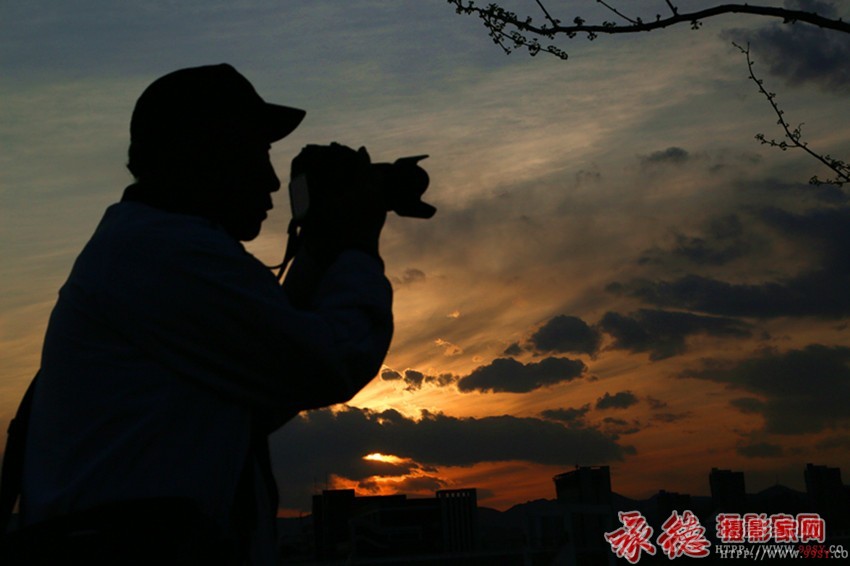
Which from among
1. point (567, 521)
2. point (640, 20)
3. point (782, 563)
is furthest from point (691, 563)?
point (640, 20)

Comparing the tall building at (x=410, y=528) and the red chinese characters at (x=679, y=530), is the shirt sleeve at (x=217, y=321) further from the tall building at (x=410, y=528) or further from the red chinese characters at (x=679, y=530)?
the tall building at (x=410, y=528)

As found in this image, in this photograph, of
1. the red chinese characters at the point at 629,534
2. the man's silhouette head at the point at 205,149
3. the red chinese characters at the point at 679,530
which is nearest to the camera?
the man's silhouette head at the point at 205,149

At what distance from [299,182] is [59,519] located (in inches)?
36.9

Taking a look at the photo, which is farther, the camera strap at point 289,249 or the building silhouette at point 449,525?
the building silhouette at point 449,525

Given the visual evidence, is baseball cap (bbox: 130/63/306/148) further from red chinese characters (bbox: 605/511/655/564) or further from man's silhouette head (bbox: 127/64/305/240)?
red chinese characters (bbox: 605/511/655/564)

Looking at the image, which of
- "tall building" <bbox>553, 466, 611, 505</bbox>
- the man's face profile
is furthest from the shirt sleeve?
"tall building" <bbox>553, 466, 611, 505</bbox>

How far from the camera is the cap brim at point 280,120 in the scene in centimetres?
218

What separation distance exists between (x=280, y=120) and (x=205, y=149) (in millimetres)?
241

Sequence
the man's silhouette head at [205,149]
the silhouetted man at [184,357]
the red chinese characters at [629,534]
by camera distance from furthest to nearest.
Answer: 1. the red chinese characters at [629,534]
2. the man's silhouette head at [205,149]
3. the silhouetted man at [184,357]

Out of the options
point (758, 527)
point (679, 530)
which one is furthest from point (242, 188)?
point (679, 530)

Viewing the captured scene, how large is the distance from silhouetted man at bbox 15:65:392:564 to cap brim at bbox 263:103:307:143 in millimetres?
105

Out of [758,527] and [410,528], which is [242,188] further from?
[410,528]

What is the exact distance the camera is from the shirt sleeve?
1.83 metres

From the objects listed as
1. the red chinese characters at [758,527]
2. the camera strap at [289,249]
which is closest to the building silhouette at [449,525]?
the red chinese characters at [758,527]
